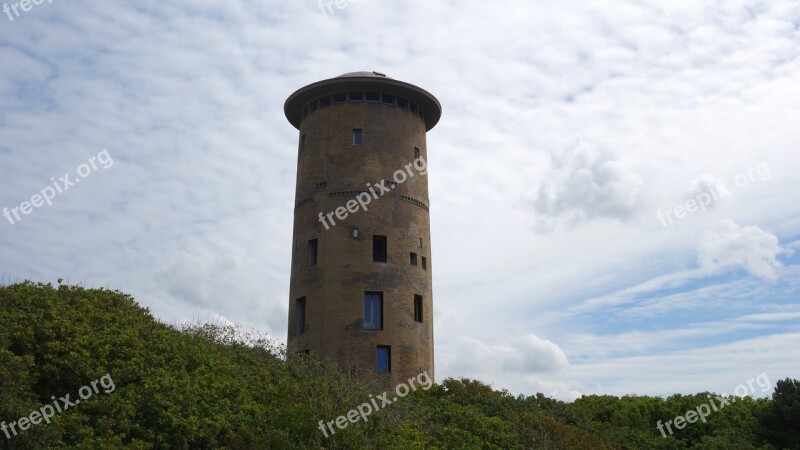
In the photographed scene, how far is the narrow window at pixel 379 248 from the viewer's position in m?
29.2

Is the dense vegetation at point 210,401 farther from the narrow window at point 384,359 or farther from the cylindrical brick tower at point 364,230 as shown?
the cylindrical brick tower at point 364,230

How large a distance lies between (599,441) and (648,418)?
4.74 metres

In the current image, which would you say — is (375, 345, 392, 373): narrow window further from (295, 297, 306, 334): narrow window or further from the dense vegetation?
the dense vegetation

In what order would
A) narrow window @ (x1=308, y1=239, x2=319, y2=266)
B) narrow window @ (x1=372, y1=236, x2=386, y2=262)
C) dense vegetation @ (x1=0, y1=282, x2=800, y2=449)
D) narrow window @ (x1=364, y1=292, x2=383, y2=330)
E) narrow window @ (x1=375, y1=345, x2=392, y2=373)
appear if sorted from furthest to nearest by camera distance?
A: narrow window @ (x1=308, y1=239, x2=319, y2=266) < narrow window @ (x1=372, y1=236, x2=386, y2=262) < narrow window @ (x1=364, y1=292, x2=383, y2=330) < narrow window @ (x1=375, y1=345, x2=392, y2=373) < dense vegetation @ (x1=0, y1=282, x2=800, y2=449)

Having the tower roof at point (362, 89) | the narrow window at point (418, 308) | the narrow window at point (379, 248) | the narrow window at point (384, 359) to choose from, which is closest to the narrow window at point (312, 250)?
the narrow window at point (379, 248)

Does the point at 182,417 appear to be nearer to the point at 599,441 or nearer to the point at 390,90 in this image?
the point at 599,441

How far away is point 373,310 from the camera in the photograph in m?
28.5

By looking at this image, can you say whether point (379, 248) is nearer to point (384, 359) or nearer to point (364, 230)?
point (364, 230)

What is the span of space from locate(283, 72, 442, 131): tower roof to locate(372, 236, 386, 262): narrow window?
636 centimetres

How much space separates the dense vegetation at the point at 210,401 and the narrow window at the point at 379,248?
792 centimetres

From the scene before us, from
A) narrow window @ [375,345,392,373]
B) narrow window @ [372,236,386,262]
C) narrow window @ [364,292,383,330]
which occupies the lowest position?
narrow window @ [375,345,392,373]

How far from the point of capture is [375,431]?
50.2 ft

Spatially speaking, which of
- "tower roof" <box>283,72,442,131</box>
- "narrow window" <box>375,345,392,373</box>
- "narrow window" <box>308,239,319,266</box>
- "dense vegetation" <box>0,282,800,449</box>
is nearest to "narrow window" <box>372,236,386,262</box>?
"narrow window" <box>308,239,319,266</box>

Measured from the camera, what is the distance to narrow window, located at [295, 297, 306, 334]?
1162 inches
